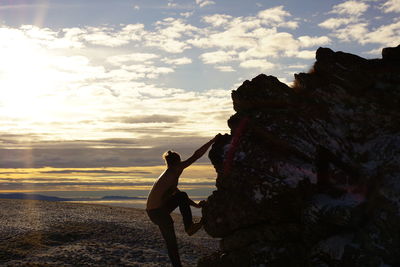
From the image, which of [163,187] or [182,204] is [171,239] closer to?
[182,204]

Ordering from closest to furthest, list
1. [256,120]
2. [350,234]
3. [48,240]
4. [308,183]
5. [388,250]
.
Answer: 1. [388,250]
2. [350,234]
3. [308,183]
4. [256,120]
5. [48,240]

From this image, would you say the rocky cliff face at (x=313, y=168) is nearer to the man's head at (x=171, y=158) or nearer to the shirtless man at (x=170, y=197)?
the shirtless man at (x=170, y=197)

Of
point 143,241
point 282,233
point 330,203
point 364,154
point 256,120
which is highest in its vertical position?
point 256,120

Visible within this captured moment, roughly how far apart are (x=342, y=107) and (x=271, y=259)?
4.78 meters

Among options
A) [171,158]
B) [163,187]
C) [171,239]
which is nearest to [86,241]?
[171,239]

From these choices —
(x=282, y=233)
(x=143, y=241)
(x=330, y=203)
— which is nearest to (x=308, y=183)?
(x=330, y=203)

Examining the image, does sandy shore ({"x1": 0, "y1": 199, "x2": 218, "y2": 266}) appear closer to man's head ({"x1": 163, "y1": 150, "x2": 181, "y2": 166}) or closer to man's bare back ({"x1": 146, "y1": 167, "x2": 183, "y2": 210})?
man's bare back ({"x1": 146, "y1": 167, "x2": 183, "y2": 210})

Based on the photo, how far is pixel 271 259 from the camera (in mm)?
12188

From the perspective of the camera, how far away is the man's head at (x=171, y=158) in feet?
45.8

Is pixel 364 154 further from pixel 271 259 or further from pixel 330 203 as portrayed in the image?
pixel 271 259

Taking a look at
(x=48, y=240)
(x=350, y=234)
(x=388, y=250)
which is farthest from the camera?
(x=48, y=240)

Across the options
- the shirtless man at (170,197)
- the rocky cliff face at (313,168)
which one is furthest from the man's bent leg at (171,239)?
the rocky cliff face at (313,168)

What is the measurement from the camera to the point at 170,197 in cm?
1388

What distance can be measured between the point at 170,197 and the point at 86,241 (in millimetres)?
8159
